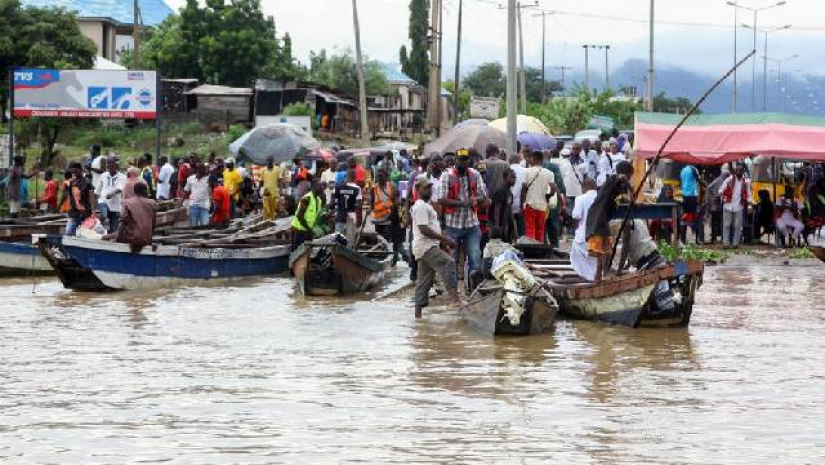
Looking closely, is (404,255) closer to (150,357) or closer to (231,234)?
(231,234)

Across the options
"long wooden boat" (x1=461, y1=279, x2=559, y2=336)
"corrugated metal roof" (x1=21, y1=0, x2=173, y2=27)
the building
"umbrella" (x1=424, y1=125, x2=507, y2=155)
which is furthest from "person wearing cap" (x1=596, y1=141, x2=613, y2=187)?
"corrugated metal roof" (x1=21, y1=0, x2=173, y2=27)

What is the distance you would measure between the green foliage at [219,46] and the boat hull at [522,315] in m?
44.8

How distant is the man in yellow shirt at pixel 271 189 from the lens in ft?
91.8

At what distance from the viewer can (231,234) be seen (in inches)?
920

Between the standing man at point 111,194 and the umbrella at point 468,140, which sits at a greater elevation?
the umbrella at point 468,140

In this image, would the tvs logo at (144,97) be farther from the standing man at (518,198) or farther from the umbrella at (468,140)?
the standing man at (518,198)

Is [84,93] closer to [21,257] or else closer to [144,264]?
[21,257]

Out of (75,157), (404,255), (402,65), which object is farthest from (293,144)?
(402,65)

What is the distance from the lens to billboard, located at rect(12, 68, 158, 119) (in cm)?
3166

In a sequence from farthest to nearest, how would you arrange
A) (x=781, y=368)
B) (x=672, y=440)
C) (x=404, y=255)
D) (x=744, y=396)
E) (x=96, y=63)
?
1. (x=96, y=63)
2. (x=404, y=255)
3. (x=781, y=368)
4. (x=744, y=396)
5. (x=672, y=440)

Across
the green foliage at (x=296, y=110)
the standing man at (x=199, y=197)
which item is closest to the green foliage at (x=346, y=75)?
the green foliage at (x=296, y=110)

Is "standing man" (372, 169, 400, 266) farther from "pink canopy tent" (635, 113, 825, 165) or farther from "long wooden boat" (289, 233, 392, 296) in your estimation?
"pink canopy tent" (635, 113, 825, 165)

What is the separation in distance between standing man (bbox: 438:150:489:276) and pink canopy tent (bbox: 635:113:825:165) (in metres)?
8.76

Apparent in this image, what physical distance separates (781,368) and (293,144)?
82.7 feet
